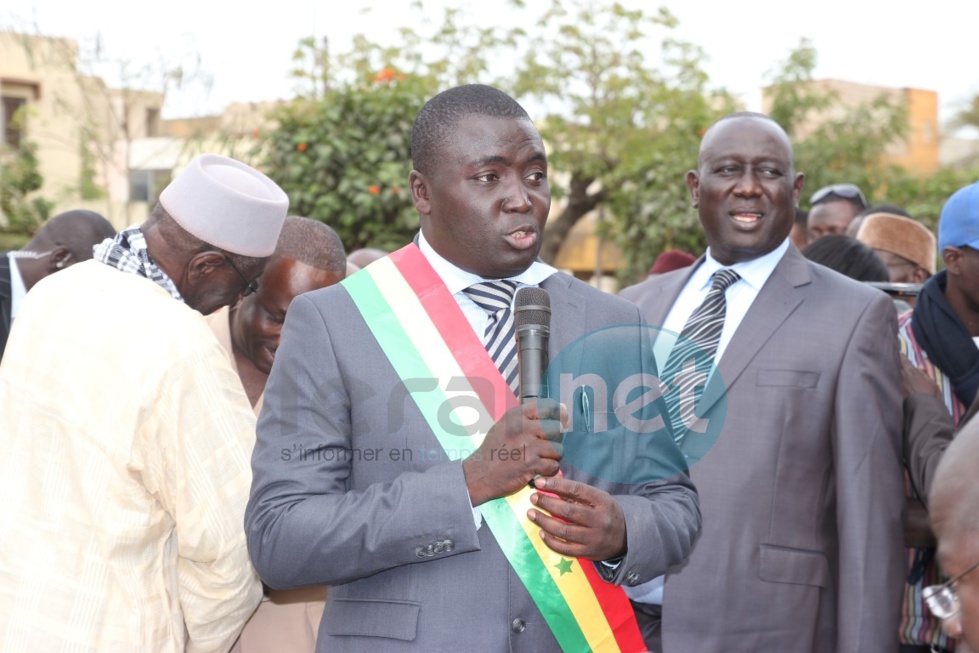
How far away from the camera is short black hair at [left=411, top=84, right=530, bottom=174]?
257 cm

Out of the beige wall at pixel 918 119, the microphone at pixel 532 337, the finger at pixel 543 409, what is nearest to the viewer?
the finger at pixel 543 409

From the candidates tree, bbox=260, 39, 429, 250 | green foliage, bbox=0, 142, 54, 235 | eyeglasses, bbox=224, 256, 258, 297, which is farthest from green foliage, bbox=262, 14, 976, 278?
green foliage, bbox=0, 142, 54, 235

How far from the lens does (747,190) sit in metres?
3.96

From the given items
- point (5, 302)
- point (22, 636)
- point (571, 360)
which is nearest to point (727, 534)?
point (571, 360)

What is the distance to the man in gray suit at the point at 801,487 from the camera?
134 inches

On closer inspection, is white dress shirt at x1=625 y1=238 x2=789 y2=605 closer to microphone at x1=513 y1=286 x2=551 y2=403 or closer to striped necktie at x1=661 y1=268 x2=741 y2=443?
striped necktie at x1=661 y1=268 x2=741 y2=443

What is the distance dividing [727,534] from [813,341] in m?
0.71

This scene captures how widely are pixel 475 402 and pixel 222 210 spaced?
1.03m

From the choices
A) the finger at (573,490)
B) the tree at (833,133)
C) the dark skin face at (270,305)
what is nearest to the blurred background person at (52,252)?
the dark skin face at (270,305)

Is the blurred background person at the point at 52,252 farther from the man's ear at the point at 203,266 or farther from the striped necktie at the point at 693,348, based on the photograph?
the striped necktie at the point at 693,348

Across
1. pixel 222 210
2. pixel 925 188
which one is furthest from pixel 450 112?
pixel 925 188

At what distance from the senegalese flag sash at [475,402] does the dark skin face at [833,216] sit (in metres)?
4.97

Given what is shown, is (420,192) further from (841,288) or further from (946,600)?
(841,288)

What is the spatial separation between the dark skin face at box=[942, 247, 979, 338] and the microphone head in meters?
2.11
